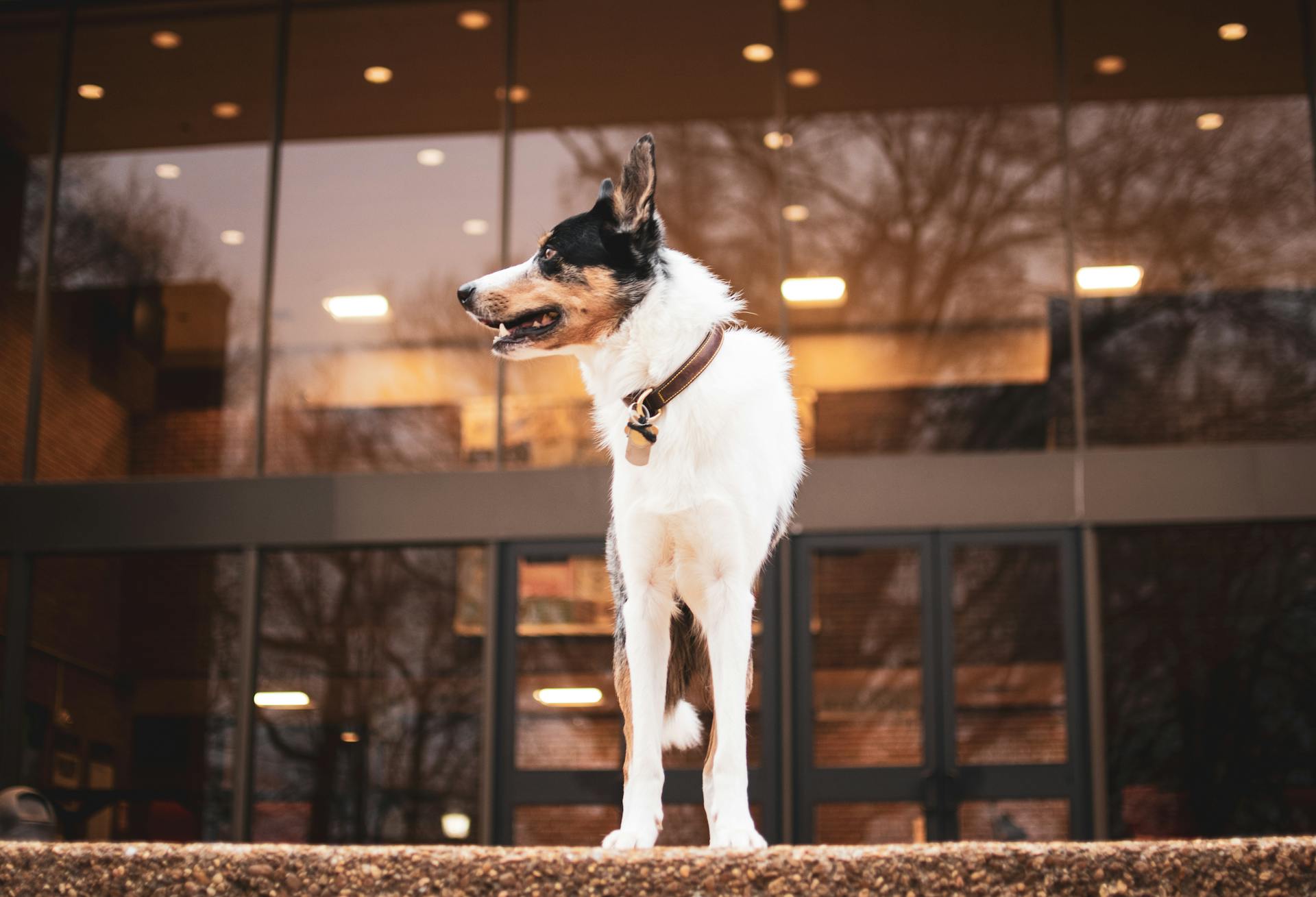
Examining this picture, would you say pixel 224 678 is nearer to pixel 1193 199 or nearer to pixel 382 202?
pixel 382 202

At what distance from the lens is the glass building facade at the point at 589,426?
10.9 m

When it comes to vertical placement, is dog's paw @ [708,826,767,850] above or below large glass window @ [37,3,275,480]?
below

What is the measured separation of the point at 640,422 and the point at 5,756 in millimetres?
10148

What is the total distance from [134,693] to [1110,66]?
31.8 feet

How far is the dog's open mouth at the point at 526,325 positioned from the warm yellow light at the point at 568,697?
25.7 ft

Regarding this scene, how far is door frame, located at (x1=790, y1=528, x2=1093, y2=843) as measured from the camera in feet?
34.8

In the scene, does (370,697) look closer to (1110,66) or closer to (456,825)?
(456,825)

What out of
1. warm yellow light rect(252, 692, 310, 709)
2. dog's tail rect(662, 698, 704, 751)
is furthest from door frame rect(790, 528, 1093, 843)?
dog's tail rect(662, 698, 704, 751)

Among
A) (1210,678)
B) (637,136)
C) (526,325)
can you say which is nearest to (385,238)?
(637,136)

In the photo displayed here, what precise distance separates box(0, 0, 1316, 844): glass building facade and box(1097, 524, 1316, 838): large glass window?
0.03 metres

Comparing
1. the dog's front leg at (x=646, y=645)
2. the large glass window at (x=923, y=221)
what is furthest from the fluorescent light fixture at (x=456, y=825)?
the dog's front leg at (x=646, y=645)

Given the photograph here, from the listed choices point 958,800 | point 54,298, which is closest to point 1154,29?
point 958,800

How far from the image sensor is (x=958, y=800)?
10586 millimetres

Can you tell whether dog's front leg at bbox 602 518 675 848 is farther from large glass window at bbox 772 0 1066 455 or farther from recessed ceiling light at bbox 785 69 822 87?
recessed ceiling light at bbox 785 69 822 87
